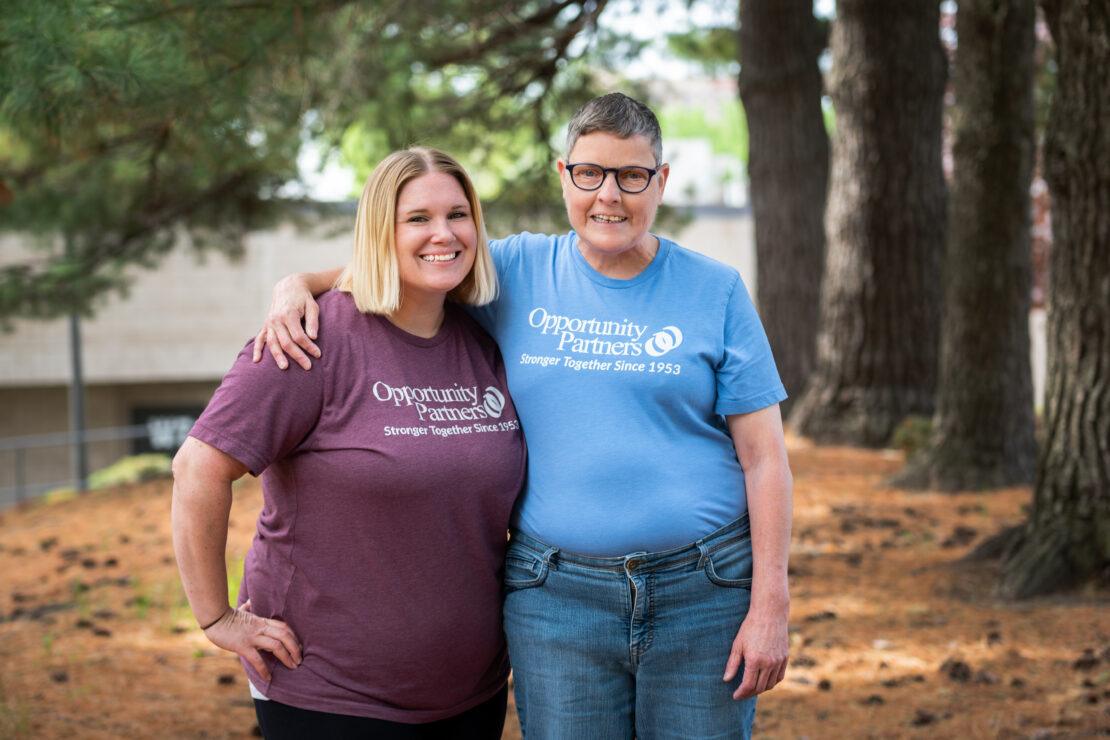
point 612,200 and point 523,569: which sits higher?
point 612,200

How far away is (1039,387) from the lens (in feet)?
70.2

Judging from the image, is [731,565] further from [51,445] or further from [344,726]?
[51,445]

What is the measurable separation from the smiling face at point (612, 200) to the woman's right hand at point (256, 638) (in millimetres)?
1120

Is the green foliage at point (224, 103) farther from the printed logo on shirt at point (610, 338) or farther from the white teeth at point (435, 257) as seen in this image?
the printed logo on shirt at point (610, 338)

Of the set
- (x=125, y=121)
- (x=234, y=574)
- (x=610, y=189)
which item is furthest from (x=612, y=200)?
(x=234, y=574)

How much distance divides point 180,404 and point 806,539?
1929 cm

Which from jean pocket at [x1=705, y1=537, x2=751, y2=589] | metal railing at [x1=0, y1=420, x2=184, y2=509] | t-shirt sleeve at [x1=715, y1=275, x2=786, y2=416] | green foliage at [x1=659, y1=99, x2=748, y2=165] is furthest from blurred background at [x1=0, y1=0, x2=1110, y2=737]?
green foliage at [x1=659, y1=99, x2=748, y2=165]

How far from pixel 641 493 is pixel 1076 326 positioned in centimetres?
346

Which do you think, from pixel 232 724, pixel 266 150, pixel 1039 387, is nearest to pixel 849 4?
pixel 266 150

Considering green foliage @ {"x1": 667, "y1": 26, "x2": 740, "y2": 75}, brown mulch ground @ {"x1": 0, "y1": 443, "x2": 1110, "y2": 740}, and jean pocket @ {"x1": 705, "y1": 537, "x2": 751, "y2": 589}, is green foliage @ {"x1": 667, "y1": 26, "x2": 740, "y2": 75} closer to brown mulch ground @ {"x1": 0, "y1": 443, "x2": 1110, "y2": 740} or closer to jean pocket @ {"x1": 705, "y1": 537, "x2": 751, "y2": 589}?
brown mulch ground @ {"x1": 0, "y1": 443, "x2": 1110, "y2": 740}

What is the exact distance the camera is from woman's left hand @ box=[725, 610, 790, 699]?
8.36 feet

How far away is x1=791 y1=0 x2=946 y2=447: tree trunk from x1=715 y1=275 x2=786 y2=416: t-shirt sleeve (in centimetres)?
704

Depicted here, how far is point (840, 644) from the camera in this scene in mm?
5258

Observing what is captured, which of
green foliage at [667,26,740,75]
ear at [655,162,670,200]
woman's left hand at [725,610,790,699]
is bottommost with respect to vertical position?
woman's left hand at [725,610,790,699]
